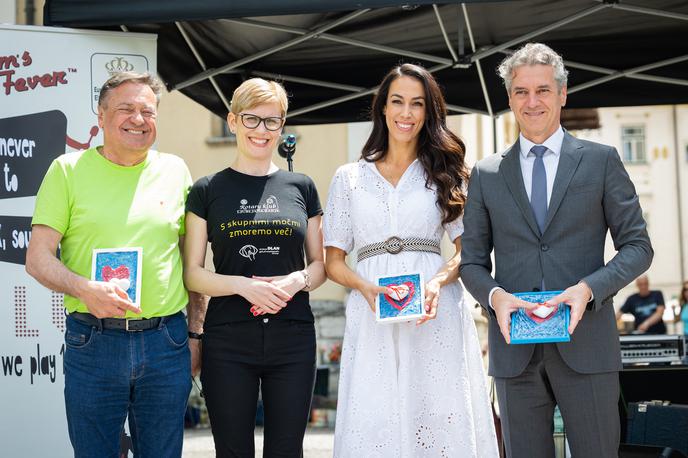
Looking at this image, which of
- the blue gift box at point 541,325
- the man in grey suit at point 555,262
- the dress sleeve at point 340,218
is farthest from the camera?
the dress sleeve at point 340,218

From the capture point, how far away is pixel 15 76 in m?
5.14

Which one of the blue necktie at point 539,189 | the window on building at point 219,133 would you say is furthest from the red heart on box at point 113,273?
the window on building at point 219,133

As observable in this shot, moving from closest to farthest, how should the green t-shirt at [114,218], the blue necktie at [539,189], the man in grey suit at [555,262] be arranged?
the man in grey suit at [555,262], the blue necktie at [539,189], the green t-shirt at [114,218]

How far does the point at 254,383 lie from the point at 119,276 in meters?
0.71

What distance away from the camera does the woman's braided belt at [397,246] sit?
13.8ft

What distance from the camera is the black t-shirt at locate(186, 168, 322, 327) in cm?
409

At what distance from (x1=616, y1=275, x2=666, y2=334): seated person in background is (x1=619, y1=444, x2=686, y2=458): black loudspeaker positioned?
789 cm

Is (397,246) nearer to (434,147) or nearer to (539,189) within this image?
(434,147)

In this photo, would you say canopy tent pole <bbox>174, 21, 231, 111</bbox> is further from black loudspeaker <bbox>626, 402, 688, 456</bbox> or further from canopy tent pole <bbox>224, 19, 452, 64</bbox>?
black loudspeaker <bbox>626, 402, 688, 456</bbox>

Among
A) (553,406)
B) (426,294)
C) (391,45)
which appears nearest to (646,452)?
(553,406)

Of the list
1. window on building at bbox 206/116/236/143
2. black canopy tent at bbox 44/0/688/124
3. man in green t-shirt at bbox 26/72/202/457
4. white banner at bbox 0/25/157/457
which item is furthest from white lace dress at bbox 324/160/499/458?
window on building at bbox 206/116/236/143

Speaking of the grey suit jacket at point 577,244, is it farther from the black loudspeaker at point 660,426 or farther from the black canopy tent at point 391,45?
the black loudspeaker at point 660,426

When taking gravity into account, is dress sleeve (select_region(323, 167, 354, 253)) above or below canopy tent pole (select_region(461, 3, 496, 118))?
below

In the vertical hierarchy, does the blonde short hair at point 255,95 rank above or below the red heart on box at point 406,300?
above
